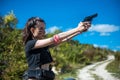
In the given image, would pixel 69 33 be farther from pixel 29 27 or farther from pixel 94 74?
pixel 94 74

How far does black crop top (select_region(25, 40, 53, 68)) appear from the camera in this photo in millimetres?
3014

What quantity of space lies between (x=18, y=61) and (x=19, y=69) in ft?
1.27

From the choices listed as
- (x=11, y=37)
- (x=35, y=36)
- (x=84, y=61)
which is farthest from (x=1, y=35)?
(x=84, y=61)

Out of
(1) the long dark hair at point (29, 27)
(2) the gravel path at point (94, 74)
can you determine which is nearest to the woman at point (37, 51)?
(1) the long dark hair at point (29, 27)

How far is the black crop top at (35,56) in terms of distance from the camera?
301 centimetres

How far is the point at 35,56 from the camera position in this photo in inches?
119

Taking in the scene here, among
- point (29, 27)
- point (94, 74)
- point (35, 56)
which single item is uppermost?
point (94, 74)

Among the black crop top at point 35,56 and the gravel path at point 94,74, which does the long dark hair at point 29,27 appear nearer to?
the black crop top at point 35,56

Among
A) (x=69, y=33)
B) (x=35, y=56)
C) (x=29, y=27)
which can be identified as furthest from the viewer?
(x=29, y=27)

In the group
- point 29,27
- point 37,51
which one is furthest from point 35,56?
point 29,27

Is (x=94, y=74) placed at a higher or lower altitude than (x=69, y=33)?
higher

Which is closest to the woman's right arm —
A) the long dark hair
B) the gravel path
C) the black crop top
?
the black crop top

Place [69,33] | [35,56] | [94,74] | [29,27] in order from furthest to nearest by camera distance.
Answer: [94,74], [29,27], [35,56], [69,33]

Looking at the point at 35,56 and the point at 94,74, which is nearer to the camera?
the point at 35,56
